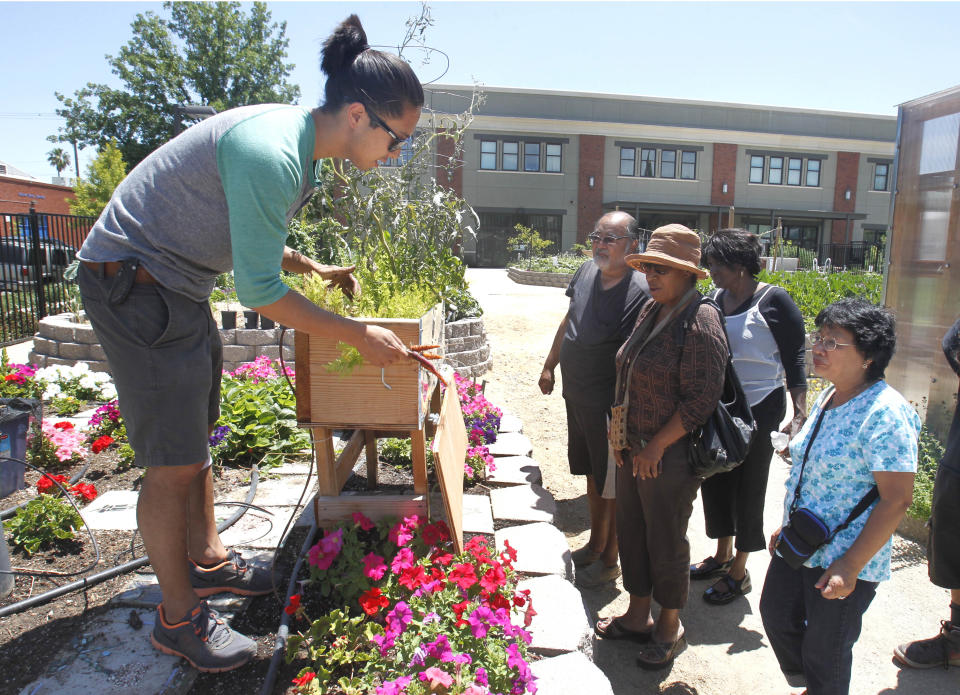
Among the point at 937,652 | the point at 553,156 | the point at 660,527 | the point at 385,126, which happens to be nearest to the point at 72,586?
the point at 385,126

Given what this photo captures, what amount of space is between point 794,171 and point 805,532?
3667cm

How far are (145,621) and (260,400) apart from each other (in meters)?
2.05

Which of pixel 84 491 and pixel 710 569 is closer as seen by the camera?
pixel 84 491

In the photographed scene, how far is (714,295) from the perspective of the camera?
327cm

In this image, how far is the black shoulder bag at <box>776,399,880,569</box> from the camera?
1913 millimetres

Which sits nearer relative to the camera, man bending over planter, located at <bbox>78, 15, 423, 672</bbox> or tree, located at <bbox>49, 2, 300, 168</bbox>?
man bending over planter, located at <bbox>78, 15, 423, 672</bbox>

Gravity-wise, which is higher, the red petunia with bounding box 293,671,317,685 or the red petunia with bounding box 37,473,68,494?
the red petunia with bounding box 37,473,68,494

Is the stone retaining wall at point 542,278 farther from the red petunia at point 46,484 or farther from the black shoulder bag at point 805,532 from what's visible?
the black shoulder bag at point 805,532

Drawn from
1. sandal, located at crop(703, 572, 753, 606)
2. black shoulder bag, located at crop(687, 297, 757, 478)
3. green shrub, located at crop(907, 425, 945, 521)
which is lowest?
sandal, located at crop(703, 572, 753, 606)

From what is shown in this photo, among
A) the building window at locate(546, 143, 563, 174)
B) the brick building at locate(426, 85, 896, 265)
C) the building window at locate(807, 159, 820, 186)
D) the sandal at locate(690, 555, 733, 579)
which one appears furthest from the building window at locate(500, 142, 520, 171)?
the sandal at locate(690, 555, 733, 579)

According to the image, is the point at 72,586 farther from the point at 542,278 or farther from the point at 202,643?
the point at 542,278

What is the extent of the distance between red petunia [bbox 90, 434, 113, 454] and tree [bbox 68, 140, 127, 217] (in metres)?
19.1

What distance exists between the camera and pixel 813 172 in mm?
33312

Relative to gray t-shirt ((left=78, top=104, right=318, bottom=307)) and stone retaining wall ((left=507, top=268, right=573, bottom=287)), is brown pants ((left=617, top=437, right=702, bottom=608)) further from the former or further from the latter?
stone retaining wall ((left=507, top=268, right=573, bottom=287))
